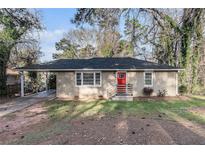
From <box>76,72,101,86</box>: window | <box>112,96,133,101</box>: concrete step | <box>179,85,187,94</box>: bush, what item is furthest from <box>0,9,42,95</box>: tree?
<box>179,85,187,94</box>: bush

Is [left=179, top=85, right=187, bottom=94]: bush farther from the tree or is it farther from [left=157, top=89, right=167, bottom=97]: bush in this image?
the tree

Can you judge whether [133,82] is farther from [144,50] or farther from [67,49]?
[67,49]

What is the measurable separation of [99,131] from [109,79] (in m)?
10.3

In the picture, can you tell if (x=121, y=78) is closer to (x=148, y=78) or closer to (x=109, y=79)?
(x=109, y=79)

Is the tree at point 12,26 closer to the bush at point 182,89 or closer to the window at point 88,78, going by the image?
the window at point 88,78

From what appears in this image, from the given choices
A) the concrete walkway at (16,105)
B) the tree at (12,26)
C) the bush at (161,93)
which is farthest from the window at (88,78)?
the bush at (161,93)

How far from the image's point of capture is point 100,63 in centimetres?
1886

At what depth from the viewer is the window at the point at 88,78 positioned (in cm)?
1730

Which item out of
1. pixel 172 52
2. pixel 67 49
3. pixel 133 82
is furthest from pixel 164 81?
pixel 67 49

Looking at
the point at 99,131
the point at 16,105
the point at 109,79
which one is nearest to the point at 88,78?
the point at 109,79

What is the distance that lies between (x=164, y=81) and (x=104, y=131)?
1157 cm

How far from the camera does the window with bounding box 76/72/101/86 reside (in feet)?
56.7

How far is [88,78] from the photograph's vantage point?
17375 millimetres

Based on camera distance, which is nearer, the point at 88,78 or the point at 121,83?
the point at 88,78
